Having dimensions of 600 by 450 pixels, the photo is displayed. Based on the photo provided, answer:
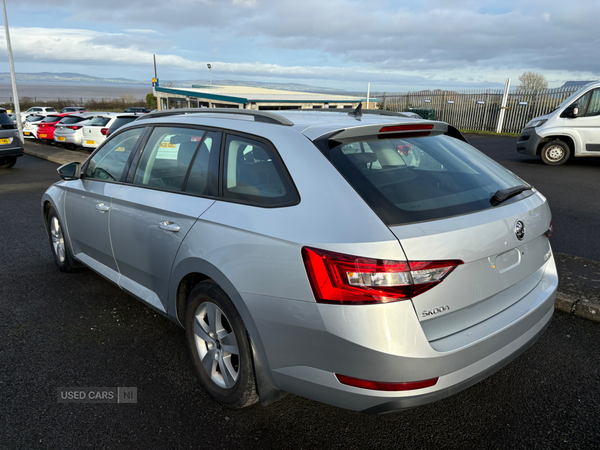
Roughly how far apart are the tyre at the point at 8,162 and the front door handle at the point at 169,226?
1283 cm

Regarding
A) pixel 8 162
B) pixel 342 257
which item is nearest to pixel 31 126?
pixel 8 162

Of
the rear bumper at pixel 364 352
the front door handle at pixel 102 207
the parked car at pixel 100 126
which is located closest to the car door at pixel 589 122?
the rear bumper at pixel 364 352

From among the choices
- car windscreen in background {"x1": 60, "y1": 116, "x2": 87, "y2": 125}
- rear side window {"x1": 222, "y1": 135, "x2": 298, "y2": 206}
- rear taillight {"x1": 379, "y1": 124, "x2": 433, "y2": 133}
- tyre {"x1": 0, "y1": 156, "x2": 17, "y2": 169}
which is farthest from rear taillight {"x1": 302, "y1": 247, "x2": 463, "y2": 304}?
car windscreen in background {"x1": 60, "y1": 116, "x2": 87, "y2": 125}

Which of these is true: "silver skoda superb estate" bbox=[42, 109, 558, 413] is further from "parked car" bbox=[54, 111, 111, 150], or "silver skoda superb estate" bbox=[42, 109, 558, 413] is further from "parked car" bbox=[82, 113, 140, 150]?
"parked car" bbox=[54, 111, 111, 150]

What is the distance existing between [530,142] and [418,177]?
38.8 feet

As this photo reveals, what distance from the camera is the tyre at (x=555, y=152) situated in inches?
469

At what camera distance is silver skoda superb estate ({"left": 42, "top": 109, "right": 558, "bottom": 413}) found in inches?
74.0

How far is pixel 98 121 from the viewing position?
17.2 metres

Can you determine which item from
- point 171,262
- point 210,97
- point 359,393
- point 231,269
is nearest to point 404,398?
point 359,393

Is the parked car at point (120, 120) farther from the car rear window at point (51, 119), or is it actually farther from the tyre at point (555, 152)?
the tyre at point (555, 152)

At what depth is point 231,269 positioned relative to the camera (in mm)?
2258

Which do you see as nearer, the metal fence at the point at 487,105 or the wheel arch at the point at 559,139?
the wheel arch at the point at 559,139

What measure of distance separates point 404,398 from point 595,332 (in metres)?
2.33

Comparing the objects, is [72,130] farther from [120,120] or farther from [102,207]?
[102,207]
